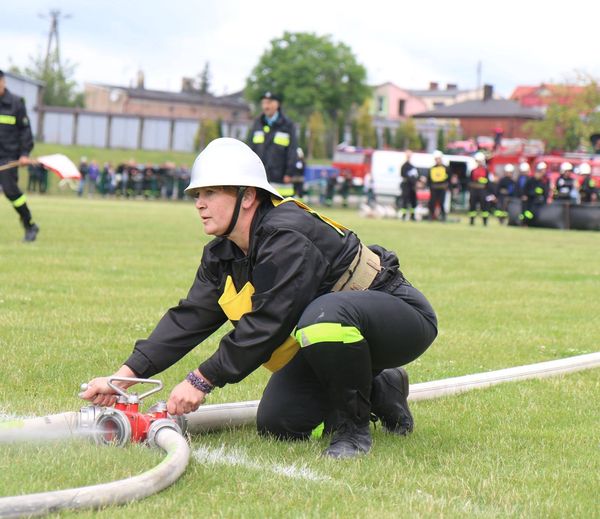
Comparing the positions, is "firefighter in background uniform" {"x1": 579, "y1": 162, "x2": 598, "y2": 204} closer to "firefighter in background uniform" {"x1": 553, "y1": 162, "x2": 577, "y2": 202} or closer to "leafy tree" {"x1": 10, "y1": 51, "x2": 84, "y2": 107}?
"firefighter in background uniform" {"x1": 553, "y1": 162, "x2": 577, "y2": 202}

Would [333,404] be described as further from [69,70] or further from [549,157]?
[69,70]

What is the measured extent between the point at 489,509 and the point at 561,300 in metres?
7.49

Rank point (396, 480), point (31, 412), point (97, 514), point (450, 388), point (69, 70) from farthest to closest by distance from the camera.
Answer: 1. point (69, 70)
2. point (450, 388)
3. point (31, 412)
4. point (396, 480)
5. point (97, 514)

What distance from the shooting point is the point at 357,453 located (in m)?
4.38

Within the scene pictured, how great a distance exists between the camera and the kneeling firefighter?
4.19 metres

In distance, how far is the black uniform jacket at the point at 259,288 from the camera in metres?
4.18

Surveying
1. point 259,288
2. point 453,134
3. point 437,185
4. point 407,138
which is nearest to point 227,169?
point 259,288

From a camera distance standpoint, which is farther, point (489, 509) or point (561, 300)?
point (561, 300)

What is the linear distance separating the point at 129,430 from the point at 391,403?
49.3 inches

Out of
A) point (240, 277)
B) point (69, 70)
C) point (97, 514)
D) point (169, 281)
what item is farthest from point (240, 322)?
point (69, 70)

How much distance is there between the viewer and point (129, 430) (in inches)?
165

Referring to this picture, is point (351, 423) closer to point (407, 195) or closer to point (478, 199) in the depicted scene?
point (478, 199)

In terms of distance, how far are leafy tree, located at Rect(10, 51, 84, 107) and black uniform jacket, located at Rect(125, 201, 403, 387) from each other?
9586 centimetres

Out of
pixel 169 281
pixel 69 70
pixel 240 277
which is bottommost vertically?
pixel 169 281
